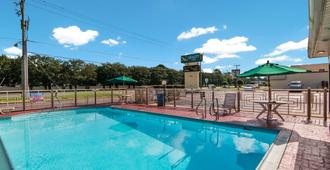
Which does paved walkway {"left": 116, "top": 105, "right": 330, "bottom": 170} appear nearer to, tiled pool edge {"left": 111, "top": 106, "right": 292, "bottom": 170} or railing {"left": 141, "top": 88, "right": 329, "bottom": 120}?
tiled pool edge {"left": 111, "top": 106, "right": 292, "bottom": 170}

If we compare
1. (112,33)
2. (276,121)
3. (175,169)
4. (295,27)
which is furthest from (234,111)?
(112,33)

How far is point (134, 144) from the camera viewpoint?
5777 millimetres

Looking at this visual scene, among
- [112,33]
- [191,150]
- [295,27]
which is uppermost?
[112,33]

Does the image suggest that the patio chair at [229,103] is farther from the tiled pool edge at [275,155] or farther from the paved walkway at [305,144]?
the tiled pool edge at [275,155]

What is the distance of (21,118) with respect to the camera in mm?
9414

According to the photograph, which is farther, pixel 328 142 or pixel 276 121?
pixel 276 121

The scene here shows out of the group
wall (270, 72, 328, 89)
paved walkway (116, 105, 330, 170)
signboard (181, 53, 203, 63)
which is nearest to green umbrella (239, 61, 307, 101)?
paved walkway (116, 105, 330, 170)

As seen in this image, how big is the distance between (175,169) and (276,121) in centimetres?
440

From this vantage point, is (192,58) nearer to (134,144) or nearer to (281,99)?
(281,99)

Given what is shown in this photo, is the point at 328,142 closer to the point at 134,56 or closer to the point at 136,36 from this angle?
the point at 136,36

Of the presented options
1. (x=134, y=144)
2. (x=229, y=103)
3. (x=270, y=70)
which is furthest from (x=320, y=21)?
(x=229, y=103)

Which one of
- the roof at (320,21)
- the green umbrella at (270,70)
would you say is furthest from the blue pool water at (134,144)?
the roof at (320,21)

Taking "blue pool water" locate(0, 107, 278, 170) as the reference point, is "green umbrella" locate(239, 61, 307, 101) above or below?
above

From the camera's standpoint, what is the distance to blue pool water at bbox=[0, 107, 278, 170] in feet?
14.5
